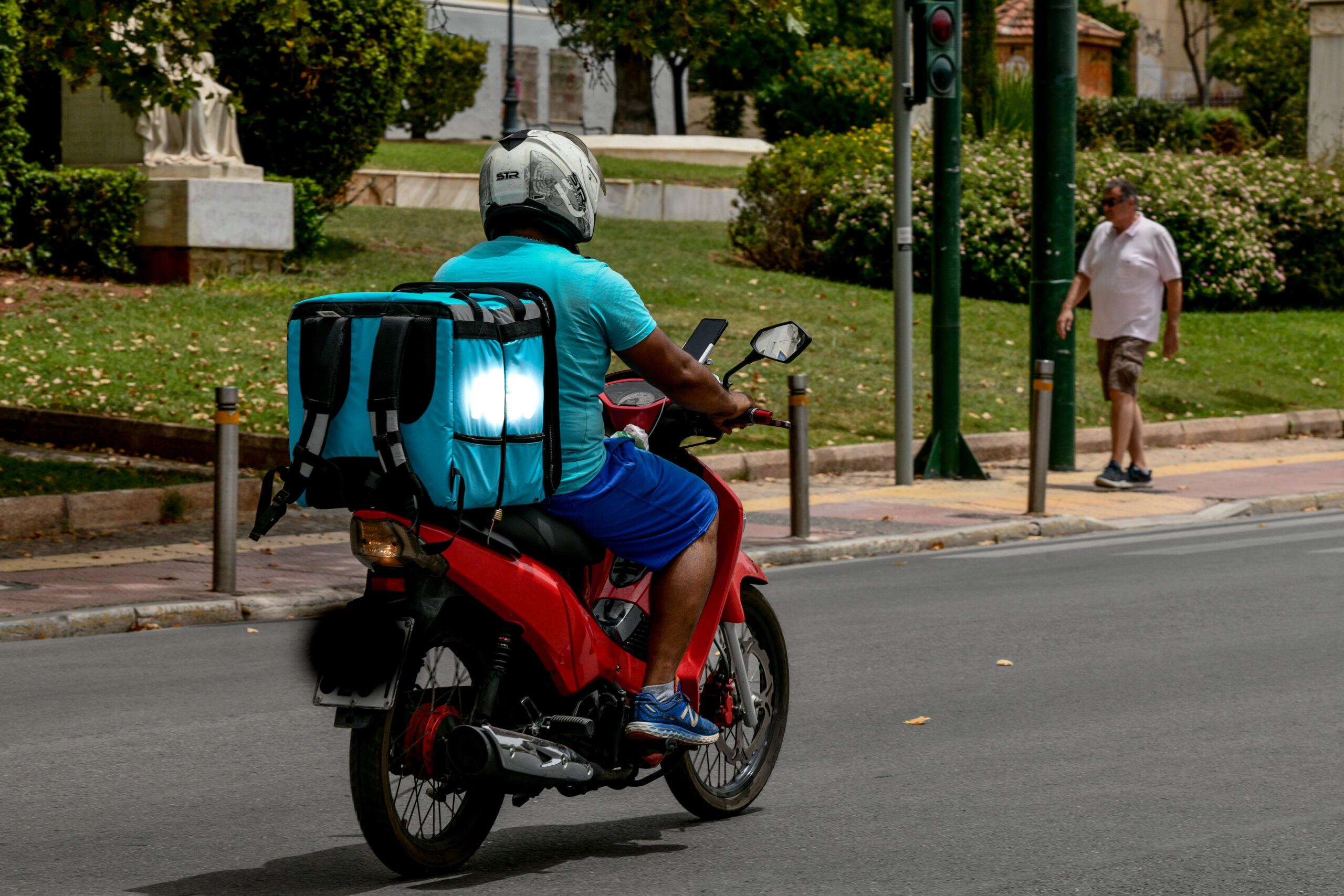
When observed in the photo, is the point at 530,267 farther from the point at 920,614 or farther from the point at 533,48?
the point at 533,48

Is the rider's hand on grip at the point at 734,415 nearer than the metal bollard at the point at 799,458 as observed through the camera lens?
Yes

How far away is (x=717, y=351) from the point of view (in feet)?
56.3

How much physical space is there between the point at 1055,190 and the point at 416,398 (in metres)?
10.8

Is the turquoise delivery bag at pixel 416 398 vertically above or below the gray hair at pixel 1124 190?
below

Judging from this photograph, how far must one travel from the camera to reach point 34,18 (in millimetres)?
13883

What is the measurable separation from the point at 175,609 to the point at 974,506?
230 inches

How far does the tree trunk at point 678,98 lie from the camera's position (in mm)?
53000

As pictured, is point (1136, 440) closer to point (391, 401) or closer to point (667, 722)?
point (667, 722)

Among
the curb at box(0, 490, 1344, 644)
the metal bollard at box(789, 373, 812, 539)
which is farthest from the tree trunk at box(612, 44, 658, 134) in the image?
the metal bollard at box(789, 373, 812, 539)

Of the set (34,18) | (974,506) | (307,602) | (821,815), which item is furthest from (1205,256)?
(821,815)

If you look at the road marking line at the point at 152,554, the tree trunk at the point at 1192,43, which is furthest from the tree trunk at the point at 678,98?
the road marking line at the point at 152,554

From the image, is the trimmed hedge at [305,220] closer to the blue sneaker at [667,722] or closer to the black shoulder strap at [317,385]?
the blue sneaker at [667,722]

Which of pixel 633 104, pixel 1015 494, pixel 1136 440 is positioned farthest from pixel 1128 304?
pixel 633 104

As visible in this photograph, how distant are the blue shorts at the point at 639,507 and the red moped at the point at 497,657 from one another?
57 millimetres
